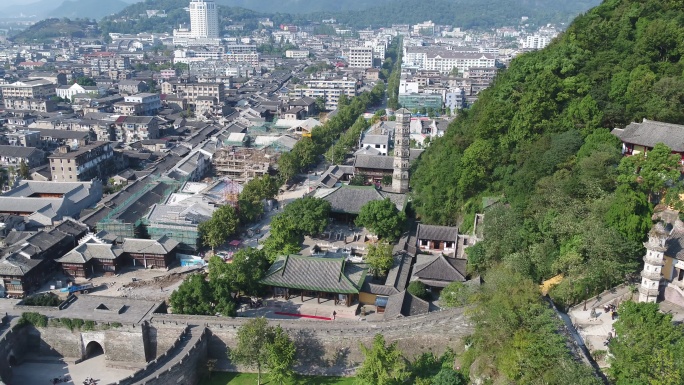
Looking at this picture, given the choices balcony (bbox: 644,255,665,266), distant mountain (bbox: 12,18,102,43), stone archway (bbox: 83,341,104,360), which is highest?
distant mountain (bbox: 12,18,102,43)

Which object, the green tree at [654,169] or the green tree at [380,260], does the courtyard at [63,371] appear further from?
the green tree at [654,169]

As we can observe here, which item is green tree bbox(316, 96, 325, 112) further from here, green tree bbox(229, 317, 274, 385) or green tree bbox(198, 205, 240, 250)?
green tree bbox(229, 317, 274, 385)

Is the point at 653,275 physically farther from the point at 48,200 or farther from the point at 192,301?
the point at 48,200

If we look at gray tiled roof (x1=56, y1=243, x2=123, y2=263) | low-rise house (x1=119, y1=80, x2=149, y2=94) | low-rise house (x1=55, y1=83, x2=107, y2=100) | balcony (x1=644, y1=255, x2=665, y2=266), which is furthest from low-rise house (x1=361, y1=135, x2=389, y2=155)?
low-rise house (x1=119, y1=80, x2=149, y2=94)

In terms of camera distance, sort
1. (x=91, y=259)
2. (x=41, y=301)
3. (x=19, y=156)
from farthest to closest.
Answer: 1. (x=19, y=156)
2. (x=91, y=259)
3. (x=41, y=301)

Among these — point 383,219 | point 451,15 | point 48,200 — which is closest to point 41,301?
point 48,200

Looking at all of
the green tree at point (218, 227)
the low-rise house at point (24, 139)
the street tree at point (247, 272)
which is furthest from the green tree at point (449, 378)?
the low-rise house at point (24, 139)

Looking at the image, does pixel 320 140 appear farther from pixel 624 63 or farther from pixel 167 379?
pixel 167 379
